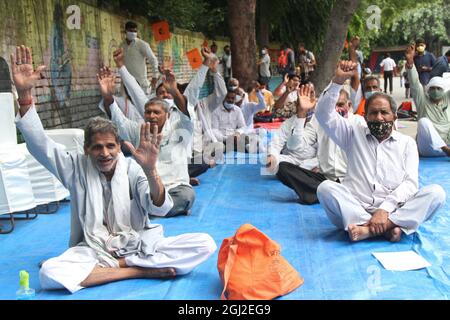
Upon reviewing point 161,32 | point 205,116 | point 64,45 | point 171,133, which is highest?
point 161,32

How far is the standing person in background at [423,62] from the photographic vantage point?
1203 cm

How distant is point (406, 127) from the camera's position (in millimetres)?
11281

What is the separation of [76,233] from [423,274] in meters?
2.27

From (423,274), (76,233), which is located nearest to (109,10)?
(76,233)

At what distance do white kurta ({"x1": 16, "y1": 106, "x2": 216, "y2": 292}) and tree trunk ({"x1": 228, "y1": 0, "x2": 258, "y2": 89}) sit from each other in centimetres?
967

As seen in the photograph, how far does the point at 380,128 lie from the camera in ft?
14.8

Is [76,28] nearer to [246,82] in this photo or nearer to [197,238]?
[246,82]

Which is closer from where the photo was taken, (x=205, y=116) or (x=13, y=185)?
(x=13, y=185)

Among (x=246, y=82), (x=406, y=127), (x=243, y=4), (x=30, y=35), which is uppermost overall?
(x=243, y=4)

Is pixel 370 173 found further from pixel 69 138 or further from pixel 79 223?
pixel 69 138

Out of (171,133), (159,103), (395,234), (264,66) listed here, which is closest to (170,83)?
(159,103)

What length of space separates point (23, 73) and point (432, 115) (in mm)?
6607

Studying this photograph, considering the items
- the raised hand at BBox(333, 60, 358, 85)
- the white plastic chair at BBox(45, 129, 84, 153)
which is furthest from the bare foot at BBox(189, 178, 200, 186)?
the raised hand at BBox(333, 60, 358, 85)

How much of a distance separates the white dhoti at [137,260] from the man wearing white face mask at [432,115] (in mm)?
5341
